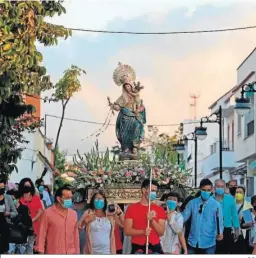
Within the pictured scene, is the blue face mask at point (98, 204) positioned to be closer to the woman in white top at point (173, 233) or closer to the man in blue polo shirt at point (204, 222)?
the woman in white top at point (173, 233)

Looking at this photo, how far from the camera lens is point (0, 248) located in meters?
14.7

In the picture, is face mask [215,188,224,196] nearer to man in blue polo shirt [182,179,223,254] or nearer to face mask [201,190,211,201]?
man in blue polo shirt [182,179,223,254]

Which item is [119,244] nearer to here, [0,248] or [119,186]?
[0,248]

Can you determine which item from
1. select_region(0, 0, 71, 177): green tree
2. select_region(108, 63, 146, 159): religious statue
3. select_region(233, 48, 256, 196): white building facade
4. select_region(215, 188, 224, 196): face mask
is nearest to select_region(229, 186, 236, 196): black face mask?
select_region(215, 188, 224, 196): face mask

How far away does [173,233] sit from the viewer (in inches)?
557

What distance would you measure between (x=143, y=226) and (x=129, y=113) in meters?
9.32

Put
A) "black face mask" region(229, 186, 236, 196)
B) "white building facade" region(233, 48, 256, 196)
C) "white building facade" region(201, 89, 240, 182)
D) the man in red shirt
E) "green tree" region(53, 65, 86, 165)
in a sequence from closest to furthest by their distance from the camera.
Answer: the man in red shirt, "black face mask" region(229, 186, 236, 196), "white building facade" region(233, 48, 256, 196), "green tree" region(53, 65, 86, 165), "white building facade" region(201, 89, 240, 182)

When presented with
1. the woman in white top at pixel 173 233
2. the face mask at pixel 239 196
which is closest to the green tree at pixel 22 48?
the woman in white top at pixel 173 233

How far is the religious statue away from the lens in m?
21.7

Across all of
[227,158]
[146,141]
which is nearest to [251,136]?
[227,158]

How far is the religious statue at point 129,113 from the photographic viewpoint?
21703mm

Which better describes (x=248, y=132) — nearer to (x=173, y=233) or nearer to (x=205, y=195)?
(x=205, y=195)

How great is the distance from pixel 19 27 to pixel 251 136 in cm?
2569

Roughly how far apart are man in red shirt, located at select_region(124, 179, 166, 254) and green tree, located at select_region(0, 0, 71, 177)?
8.71 ft
